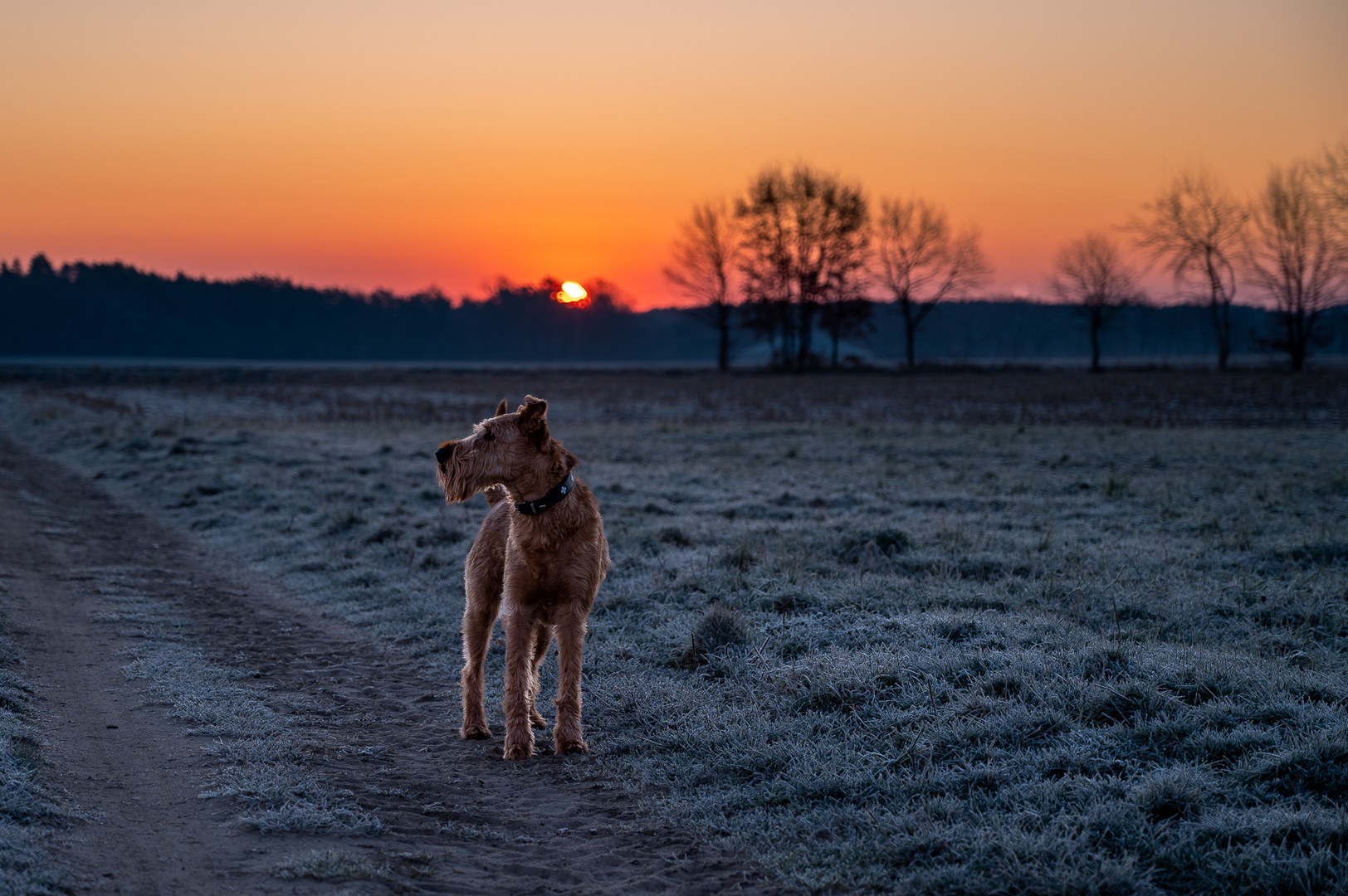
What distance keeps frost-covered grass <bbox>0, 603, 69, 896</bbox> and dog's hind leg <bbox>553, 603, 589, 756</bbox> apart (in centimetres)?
244

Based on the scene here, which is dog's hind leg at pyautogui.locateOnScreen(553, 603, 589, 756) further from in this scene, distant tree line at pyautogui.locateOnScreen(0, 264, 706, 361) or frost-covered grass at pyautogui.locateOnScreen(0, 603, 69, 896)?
distant tree line at pyautogui.locateOnScreen(0, 264, 706, 361)

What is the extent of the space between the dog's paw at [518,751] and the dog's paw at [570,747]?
0.57ft

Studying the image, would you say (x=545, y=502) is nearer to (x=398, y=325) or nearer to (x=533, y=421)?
(x=533, y=421)

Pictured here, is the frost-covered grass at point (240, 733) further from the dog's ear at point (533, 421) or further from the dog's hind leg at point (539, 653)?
the dog's ear at point (533, 421)

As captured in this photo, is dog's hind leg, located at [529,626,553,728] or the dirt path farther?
dog's hind leg, located at [529,626,553,728]

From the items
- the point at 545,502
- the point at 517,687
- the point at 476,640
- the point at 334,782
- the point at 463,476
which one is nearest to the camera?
the point at 334,782

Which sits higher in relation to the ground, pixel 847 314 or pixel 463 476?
pixel 847 314

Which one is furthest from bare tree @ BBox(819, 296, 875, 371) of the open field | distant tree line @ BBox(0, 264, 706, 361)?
distant tree line @ BBox(0, 264, 706, 361)

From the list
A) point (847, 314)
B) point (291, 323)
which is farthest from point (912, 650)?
point (291, 323)

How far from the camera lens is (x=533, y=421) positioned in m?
4.94

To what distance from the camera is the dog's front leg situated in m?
5.09

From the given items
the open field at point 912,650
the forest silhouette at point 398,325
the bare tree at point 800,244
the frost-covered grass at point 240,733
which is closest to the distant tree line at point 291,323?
the forest silhouette at point 398,325

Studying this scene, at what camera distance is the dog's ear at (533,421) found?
4891 millimetres

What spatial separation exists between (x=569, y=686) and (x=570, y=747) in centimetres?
35
